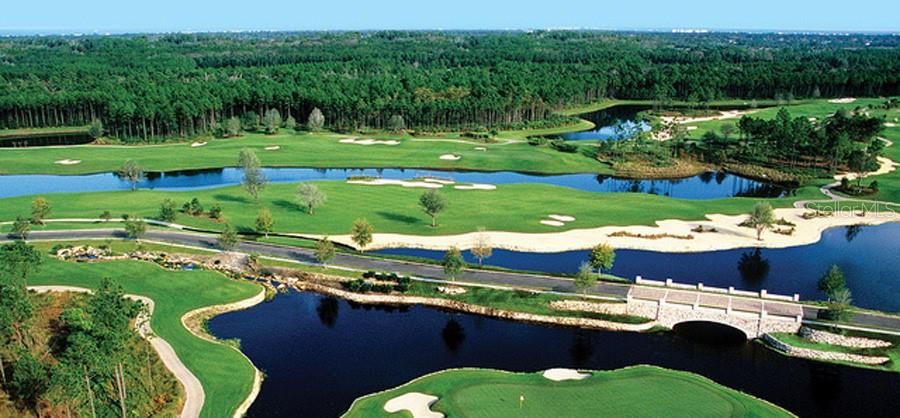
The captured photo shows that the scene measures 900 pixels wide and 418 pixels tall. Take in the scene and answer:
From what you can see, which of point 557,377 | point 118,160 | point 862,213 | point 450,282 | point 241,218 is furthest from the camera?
point 118,160

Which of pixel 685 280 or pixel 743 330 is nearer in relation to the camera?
pixel 743 330

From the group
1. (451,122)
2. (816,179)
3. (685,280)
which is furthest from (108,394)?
(451,122)

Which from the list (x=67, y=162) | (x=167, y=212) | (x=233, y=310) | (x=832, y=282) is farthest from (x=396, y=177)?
(x=832, y=282)

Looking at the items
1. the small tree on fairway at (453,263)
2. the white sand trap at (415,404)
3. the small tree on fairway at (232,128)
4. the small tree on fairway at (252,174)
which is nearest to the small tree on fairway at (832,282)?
the small tree on fairway at (453,263)

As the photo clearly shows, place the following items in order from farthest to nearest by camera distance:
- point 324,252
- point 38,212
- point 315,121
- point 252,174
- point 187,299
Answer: point 315,121
point 252,174
point 38,212
point 324,252
point 187,299

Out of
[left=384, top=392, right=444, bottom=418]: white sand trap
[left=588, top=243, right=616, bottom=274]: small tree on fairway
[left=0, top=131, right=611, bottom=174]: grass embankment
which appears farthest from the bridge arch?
[left=0, top=131, right=611, bottom=174]: grass embankment

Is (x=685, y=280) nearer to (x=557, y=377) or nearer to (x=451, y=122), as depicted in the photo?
(x=557, y=377)

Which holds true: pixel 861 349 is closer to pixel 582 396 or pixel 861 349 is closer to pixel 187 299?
pixel 582 396

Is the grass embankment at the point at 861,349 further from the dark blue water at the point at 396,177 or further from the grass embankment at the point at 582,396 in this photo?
the dark blue water at the point at 396,177
